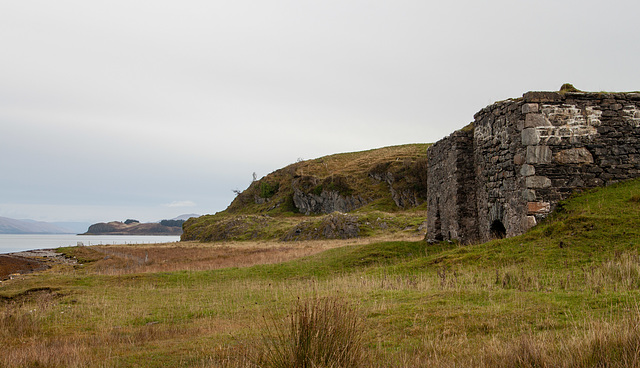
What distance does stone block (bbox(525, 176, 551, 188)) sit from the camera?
1561 centimetres

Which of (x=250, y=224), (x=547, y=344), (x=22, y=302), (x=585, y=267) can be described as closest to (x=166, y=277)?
(x=22, y=302)

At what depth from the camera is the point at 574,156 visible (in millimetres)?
15719

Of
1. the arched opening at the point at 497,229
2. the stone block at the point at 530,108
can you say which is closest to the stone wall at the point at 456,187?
the arched opening at the point at 497,229

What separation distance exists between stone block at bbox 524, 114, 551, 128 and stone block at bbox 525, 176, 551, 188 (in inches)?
70.9

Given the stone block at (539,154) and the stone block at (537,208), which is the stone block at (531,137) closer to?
the stone block at (539,154)

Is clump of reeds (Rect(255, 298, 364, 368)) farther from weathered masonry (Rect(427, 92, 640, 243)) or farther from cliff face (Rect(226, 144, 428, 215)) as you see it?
cliff face (Rect(226, 144, 428, 215))

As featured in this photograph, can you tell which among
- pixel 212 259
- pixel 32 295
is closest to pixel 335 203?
pixel 212 259

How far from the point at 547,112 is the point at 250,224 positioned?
51.8 metres

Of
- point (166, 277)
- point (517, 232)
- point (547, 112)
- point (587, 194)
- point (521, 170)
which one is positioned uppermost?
point (547, 112)

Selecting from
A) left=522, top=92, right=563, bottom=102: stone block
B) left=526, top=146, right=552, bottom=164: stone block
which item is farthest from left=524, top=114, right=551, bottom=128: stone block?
left=526, top=146, right=552, bottom=164: stone block

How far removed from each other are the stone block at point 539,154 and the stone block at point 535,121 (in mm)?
791

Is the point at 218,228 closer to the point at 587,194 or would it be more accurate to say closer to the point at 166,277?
the point at 166,277

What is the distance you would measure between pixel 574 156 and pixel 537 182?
5.26ft

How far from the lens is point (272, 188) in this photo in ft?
325
